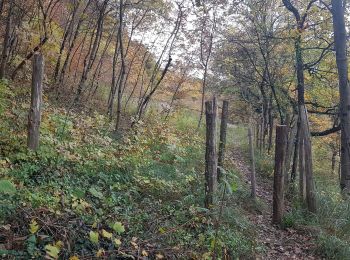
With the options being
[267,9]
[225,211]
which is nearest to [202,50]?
[267,9]

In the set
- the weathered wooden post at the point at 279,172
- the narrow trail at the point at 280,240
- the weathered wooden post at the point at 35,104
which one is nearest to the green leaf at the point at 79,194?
the weathered wooden post at the point at 35,104

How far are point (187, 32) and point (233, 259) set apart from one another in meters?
15.6

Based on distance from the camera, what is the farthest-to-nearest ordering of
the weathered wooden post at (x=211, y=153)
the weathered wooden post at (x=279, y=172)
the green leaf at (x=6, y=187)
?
the weathered wooden post at (x=279, y=172), the weathered wooden post at (x=211, y=153), the green leaf at (x=6, y=187)

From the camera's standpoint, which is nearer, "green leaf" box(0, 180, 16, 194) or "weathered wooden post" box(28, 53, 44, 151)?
"green leaf" box(0, 180, 16, 194)

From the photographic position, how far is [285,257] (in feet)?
19.9

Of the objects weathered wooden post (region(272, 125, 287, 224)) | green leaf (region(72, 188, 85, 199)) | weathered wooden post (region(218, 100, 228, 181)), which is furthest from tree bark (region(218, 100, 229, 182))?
green leaf (region(72, 188, 85, 199))

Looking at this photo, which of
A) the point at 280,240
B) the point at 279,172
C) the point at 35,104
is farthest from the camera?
the point at 279,172

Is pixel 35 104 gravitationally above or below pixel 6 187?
above

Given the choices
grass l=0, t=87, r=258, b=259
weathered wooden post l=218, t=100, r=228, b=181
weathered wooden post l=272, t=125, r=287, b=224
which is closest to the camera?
grass l=0, t=87, r=258, b=259

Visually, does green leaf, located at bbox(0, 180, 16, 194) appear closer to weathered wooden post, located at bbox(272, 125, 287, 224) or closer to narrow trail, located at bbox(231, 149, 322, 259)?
narrow trail, located at bbox(231, 149, 322, 259)

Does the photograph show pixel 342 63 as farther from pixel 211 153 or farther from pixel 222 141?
pixel 211 153

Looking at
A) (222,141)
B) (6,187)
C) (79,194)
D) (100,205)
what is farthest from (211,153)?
(6,187)

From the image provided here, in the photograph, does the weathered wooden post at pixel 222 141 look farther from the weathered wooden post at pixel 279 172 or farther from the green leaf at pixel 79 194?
the green leaf at pixel 79 194

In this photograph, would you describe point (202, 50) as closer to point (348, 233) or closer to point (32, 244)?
point (348, 233)
